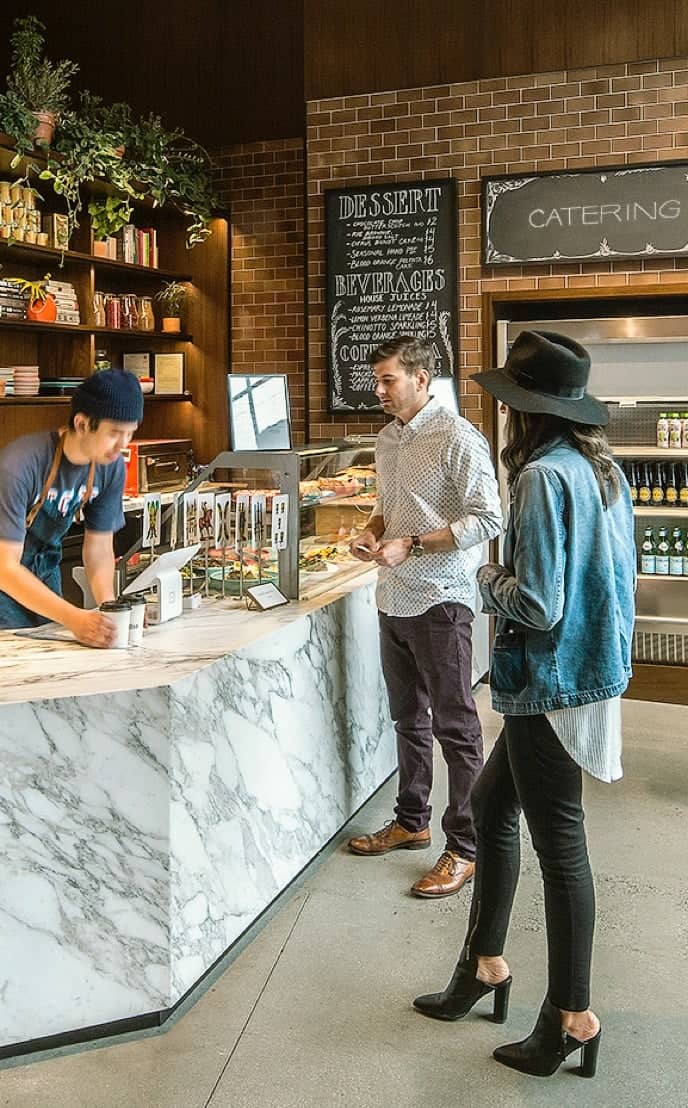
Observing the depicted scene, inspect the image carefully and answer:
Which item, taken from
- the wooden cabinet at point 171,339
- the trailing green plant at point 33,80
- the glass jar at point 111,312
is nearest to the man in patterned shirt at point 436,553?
the trailing green plant at point 33,80

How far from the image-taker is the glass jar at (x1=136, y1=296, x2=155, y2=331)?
6762 millimetres

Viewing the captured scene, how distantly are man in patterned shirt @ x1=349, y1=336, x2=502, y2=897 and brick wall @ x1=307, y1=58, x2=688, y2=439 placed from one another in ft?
8.14

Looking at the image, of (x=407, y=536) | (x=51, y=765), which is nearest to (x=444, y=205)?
(x=407, y=536)

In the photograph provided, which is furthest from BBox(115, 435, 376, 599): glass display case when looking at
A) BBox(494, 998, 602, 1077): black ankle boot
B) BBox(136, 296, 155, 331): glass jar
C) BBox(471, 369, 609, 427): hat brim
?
BBox(136, 296, 155, 331): glass jar

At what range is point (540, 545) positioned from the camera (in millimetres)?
2260

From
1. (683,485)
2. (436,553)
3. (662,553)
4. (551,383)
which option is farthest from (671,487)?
(551,383)

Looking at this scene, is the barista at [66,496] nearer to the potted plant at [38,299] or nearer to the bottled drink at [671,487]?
the potted plant at [38,299]

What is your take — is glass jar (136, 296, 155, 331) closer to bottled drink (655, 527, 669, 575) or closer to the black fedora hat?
bottled drink (655, 527, 669, 575)

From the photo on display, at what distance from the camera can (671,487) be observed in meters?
5.67

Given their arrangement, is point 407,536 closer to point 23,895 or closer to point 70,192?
point 23,895

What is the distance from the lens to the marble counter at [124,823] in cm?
247

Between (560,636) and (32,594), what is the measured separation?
4.62ft

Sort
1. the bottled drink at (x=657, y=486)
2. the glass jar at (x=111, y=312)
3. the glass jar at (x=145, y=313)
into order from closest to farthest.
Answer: the bottled drink at (x=657, y=486)
the glass jar at (x=111, y=312)
the glass jar at (x=145, y=313)

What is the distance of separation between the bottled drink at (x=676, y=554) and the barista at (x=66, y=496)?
132 inches
